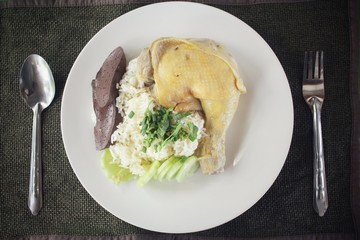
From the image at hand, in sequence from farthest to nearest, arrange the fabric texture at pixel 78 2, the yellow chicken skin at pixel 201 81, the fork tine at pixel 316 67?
1. the fabric texture at pixel 78 2
2. the fork tine at pixel 316 67
3. the yellow chicken skin at pixel 201 81

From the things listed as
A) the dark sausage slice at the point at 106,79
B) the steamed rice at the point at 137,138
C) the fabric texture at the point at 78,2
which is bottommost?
the steamed rice at the point at 137,138

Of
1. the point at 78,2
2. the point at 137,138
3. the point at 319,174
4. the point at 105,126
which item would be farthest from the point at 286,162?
the point at 78,2

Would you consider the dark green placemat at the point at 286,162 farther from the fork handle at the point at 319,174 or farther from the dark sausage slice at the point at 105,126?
the dark sausage slice at the point at 105,126

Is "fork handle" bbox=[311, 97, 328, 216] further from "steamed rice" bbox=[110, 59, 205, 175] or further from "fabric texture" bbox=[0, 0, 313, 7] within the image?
"fabric texture" bbox=[0, 0, 313, 7]

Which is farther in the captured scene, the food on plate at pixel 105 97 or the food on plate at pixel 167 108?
the food on plate at pixel 105 97

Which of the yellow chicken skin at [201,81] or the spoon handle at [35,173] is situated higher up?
the yellow chicken skin at [201,81]

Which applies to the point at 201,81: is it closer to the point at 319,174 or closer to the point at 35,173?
the point at 319,174

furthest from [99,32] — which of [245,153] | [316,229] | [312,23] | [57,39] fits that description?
[316,229]

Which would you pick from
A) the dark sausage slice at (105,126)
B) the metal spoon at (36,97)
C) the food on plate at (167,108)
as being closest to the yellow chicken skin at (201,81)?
the food on plate at (167,108)
